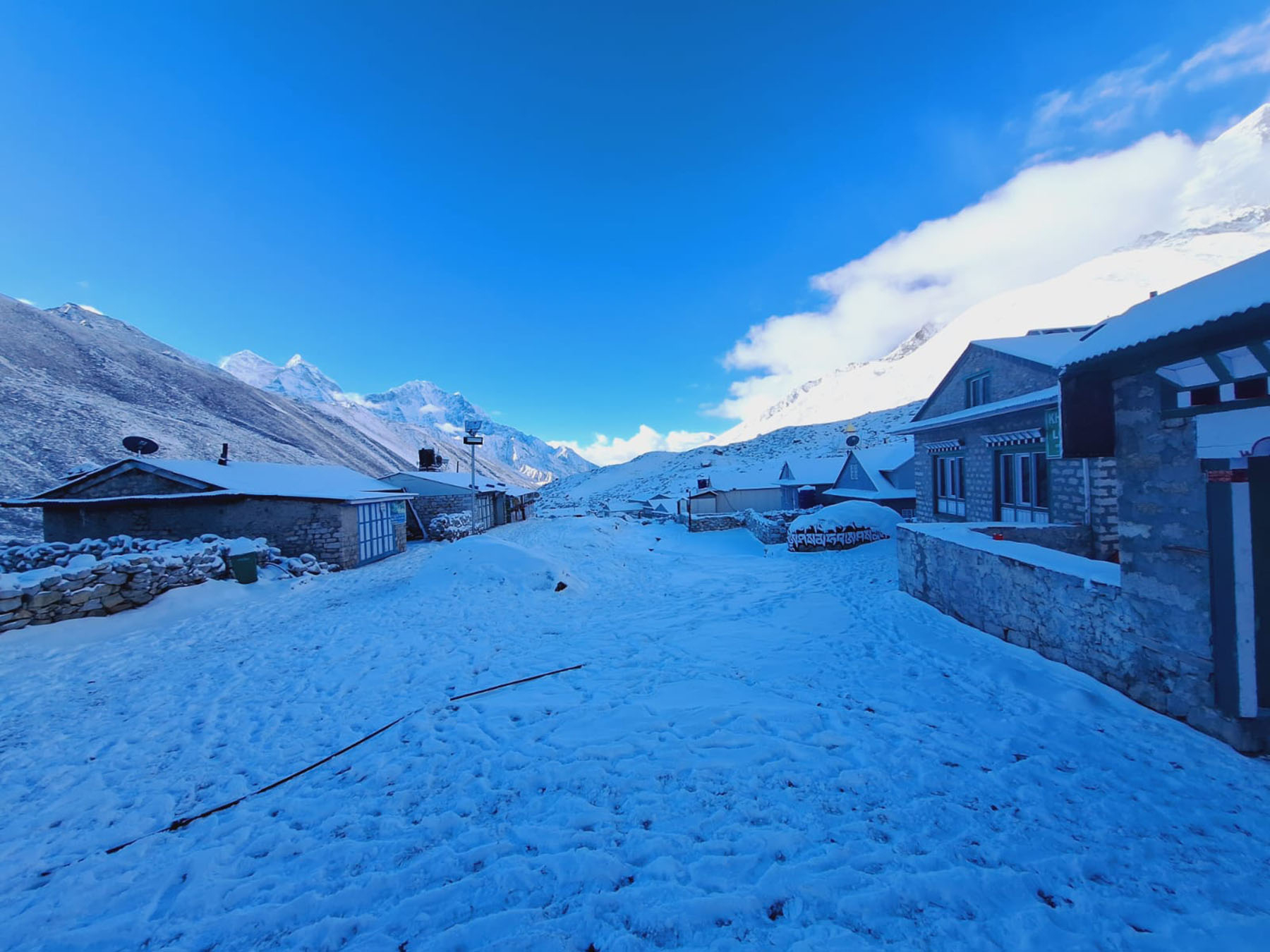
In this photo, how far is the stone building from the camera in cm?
1052

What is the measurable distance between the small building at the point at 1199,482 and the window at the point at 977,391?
11.5 meters

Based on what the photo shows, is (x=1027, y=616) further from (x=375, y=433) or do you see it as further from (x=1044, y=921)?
(x=375, y=433)

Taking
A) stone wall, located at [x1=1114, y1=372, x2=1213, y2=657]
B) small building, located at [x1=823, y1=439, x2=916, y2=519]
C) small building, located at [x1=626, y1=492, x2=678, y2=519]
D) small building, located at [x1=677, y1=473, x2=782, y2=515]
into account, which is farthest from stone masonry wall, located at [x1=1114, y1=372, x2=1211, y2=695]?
small building, located at [x1=626, y1=492, x2=678, y2=519]

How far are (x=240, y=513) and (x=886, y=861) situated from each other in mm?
20104

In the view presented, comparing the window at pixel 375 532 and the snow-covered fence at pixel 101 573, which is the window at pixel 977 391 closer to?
the snow-covered fence at pixel 101 573

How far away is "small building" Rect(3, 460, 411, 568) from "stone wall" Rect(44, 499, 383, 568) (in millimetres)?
24

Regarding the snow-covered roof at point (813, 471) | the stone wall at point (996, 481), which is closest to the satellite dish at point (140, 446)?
the stone wall at point (996, 481)

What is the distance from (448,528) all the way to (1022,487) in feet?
85.8

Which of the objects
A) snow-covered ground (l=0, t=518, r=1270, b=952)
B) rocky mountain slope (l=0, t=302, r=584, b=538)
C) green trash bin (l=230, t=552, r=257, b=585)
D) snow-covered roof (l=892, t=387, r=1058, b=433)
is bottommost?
snow-covered ground (l=0, t=518, r=1270, b=952)

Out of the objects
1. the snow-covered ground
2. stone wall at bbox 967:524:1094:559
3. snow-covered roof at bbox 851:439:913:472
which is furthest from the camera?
snow-covered roof at bbox 851:439:913:472

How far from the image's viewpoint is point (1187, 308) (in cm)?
407

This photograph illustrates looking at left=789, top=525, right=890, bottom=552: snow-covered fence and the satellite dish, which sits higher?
the satellite dish

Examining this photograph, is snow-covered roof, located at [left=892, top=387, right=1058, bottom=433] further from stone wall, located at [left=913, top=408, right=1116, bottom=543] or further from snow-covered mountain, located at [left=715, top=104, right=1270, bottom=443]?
snow-covered mountain, located at [left=715, top=104, right=1270, bottom=443]

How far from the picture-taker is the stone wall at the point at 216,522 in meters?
15.3
